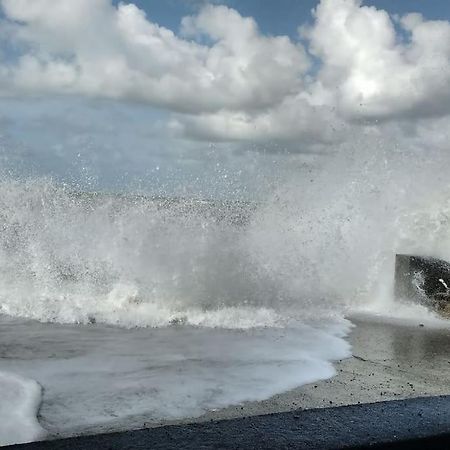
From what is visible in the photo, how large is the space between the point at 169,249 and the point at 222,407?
6.64m

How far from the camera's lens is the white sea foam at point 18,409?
295 cm

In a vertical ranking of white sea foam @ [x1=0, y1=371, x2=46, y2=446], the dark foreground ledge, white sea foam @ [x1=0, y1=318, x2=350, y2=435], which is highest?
the dark foreground ledge

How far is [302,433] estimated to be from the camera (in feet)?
5.05

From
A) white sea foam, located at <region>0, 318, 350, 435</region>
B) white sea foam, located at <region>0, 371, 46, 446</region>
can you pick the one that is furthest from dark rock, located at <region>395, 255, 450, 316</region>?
white sea foam, located at <region>0, 371, 46, 446</region>

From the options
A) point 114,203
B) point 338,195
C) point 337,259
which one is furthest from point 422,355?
point 114,203

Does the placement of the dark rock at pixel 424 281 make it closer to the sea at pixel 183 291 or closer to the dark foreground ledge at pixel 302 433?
the sea at pixel 183 291

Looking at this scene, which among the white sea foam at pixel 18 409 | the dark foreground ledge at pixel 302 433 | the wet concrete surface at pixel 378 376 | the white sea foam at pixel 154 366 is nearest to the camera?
the dark foreground ledge at pixel 302 433

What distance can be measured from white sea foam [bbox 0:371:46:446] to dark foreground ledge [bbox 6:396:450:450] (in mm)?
1684

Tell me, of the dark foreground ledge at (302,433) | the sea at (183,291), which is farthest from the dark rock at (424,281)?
the dark foreground ledge at (302,433)

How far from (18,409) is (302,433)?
2.37m

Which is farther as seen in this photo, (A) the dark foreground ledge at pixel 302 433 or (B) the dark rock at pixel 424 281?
(B) the dark rock at pixel 424 281

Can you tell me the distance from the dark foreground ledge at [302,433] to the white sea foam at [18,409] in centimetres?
168

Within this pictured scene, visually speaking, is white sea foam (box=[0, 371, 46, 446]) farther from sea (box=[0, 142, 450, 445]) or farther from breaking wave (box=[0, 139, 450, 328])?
breaking wave (box=[0, 139, 450, 328])

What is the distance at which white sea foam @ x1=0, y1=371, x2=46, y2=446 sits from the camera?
2953 millimetres
